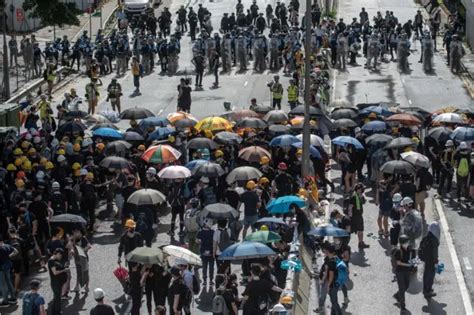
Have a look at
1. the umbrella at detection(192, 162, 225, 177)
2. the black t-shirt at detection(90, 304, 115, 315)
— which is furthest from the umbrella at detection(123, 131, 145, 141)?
the black t-shirt at detection(90, 304, 115, 315)

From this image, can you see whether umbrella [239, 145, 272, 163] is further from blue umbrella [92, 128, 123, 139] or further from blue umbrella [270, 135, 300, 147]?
blue umbrella [92, 128, 123, 139]

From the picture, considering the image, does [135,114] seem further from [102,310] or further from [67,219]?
[102,310]

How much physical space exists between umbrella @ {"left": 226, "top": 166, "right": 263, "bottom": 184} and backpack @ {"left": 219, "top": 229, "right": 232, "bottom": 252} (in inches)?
160

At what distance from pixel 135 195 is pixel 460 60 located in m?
29.9

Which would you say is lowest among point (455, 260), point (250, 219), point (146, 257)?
point (455, 260)

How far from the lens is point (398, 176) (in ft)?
108

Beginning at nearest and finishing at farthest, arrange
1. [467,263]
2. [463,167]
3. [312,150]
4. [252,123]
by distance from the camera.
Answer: [467,263], [463,167], [312,150], [252,123]

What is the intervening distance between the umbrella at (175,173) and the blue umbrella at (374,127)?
22.9ft

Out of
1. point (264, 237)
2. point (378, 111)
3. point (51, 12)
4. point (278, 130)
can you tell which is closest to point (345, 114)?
point (378, 111)

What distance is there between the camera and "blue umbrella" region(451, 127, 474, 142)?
3547 centimetres

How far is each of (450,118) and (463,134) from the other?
2394mm

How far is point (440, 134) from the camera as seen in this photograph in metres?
36.3

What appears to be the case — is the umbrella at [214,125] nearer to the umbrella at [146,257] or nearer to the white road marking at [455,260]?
the white road marking at [455,260]

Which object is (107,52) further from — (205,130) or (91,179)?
(91,179)
